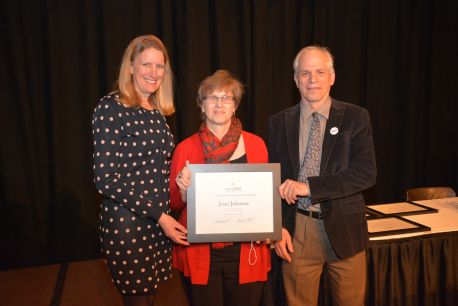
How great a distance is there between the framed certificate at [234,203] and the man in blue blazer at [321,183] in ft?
0.36

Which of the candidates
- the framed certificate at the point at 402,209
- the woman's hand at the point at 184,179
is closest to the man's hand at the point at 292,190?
the woman's hand at the point at 184,179

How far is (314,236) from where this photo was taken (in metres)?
2.09

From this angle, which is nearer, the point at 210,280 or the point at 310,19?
the point at 210,280

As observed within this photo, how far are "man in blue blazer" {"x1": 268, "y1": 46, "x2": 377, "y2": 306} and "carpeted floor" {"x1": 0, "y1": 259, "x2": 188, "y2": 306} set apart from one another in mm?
1682

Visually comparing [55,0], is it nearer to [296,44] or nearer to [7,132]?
[7,132]

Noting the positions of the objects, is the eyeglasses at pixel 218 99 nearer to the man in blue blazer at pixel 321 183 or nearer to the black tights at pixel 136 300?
the man in blue blazer at pixel 321 183

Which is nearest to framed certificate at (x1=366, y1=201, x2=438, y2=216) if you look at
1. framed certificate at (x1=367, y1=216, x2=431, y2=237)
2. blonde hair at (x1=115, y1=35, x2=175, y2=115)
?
framed certificate at (x1=367, y1=216, x2=431, y2=237)

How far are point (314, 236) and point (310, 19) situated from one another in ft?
11.3

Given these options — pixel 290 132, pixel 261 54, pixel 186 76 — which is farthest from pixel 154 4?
pixel 290 132

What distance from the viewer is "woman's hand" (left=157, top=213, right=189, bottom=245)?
182 cm

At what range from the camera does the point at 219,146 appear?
1948mm

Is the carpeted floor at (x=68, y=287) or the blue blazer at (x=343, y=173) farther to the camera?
the carpeted floor at (x=68, y=287)

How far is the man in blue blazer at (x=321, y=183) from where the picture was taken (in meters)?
1.98
